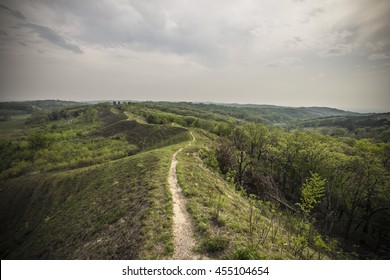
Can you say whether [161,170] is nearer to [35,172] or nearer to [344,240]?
[344,240]

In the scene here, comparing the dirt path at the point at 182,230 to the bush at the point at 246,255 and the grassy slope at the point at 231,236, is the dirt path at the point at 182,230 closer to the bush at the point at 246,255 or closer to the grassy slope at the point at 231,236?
the grassy slope at the point at 231,236

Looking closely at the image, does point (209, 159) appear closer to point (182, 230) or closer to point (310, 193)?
point (310, 193)

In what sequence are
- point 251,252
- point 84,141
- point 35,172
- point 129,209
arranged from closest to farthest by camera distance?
point 251,252
point 129,209
point 35,172
point 84,141

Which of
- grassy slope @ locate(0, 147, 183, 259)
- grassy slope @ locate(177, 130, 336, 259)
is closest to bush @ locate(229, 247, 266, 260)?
grassy slope @ locate(177, 130, 336, 259)

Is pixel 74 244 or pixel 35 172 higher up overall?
pixel 74 244

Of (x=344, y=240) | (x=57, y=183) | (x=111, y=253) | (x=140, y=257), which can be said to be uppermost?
(x=140, y=257)

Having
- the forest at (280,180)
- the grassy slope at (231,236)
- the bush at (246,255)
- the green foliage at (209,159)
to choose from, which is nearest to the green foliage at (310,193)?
the forest at (280,180)

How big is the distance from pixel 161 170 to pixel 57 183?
2499 cm

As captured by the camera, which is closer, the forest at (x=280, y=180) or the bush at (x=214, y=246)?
the bush at (x=214, y=246)

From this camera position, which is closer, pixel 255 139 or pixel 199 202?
pixel 199 202

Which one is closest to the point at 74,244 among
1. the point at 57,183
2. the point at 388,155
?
the point at 57,183

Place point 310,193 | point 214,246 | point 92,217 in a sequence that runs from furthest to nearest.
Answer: point 92,217 < point 310,193 < point 214,246

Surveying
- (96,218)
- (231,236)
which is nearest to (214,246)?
(231,236)

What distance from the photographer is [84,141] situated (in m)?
70.4
